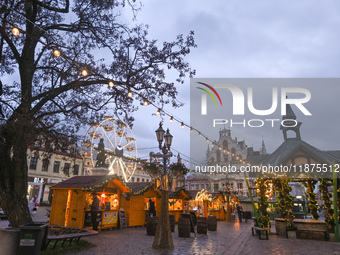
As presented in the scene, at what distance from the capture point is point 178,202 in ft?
69.3

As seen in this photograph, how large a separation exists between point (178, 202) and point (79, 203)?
9962 millimetres

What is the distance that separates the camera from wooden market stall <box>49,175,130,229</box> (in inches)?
508

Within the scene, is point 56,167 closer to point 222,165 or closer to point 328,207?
point 222,165

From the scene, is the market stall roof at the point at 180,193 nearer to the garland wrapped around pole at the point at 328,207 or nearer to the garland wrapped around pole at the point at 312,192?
the garland wrapped around pole at the point at 312,192

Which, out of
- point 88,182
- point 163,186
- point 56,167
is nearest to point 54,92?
point 163,186

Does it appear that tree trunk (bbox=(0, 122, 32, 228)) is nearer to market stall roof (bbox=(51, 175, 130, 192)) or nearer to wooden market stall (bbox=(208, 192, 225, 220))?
market stall roof (bbox=(51, 175, 130, 192))

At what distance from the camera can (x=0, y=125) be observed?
24.7 feet

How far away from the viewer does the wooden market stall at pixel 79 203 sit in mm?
12914

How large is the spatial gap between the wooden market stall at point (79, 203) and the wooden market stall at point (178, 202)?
6.12 meters

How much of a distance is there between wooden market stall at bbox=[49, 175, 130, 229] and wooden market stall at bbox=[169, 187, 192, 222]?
20.1 ft

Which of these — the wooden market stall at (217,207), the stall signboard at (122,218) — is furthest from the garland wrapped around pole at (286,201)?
the wooden market stall at (217,207)

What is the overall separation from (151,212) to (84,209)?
5.33 m

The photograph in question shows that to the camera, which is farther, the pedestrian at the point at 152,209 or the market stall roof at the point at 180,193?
the market stall roof at the point at 180,193

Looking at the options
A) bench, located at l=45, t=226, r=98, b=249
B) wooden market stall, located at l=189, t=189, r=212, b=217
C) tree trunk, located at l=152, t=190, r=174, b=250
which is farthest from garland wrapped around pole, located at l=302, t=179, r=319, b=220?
wooden market stall, located at l=189, t=189, r=212, b=217
